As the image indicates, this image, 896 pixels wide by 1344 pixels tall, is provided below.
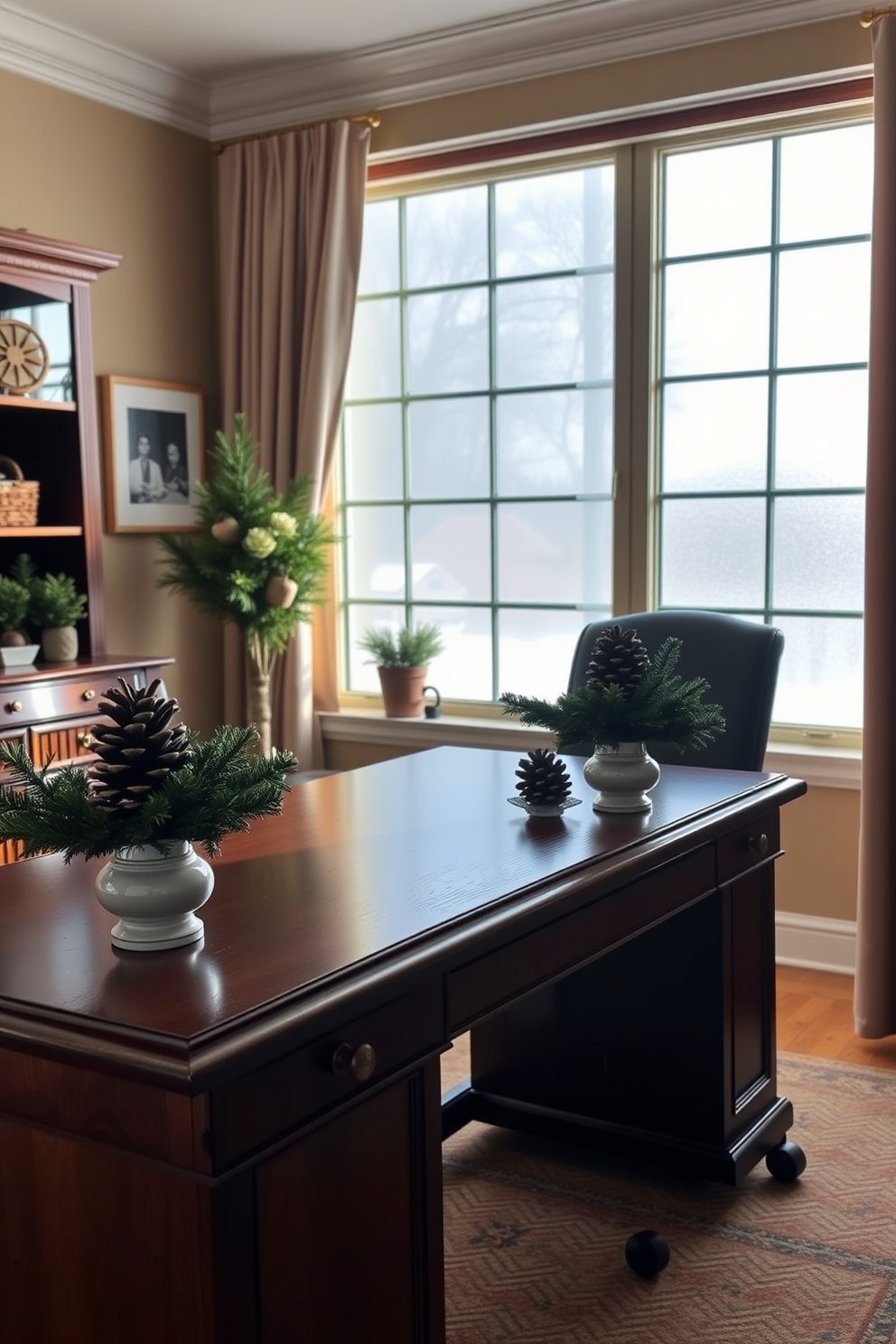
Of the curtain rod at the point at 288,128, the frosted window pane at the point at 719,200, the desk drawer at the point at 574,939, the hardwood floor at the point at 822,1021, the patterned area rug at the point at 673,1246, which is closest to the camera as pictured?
the desk drawer at the point at 574,939

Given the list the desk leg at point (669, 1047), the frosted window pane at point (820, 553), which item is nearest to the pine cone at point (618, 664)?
the desk leg at point (669, 1047)

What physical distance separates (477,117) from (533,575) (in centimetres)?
150

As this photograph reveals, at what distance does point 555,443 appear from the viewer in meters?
4.37

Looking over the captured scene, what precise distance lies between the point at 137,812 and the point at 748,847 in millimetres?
1391

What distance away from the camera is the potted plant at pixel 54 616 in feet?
12.5

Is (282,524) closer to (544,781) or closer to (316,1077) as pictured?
(544,781)

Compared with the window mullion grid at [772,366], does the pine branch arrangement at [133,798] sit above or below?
below

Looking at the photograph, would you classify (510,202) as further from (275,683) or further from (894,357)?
(275,683)

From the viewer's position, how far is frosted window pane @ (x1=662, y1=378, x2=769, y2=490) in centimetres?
399

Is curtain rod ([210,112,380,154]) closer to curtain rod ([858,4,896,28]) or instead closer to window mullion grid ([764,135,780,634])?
window mullion grid ([764,135,780,634])

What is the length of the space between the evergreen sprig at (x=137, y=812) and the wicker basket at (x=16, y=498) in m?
2.37

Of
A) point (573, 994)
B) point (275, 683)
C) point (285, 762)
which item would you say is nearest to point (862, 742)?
point (573, 994)

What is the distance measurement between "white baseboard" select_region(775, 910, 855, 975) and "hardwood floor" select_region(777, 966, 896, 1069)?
1.2 inches

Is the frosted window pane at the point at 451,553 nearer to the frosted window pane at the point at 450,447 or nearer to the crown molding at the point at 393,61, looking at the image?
the frosted window pane at the point at 450,447
